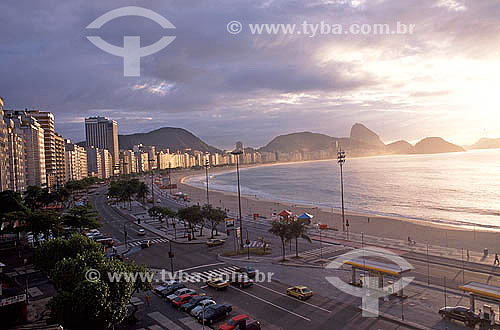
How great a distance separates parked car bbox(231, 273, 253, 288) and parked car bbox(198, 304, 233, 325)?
4.15 meters

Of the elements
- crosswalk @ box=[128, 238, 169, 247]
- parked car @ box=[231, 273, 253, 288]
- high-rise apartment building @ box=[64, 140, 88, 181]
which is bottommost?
crosswalk @ box=[128, 238, 169, 247]

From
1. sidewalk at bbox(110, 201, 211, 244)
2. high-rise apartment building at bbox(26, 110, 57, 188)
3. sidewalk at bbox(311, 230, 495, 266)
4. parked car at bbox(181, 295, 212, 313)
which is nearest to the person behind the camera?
parked car at bbox(181, 295, 212, 313)

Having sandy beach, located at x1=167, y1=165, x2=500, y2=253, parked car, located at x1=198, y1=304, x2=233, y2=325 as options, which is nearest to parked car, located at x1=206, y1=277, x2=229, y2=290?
parked car, located at x1=198, y1=304, x2=233, y2=325

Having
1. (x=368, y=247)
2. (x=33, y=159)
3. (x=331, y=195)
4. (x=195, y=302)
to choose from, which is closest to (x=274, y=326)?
A: (x=195, y=302)

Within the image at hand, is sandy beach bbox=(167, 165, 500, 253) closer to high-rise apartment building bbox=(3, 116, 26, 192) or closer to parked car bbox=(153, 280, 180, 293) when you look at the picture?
parked car bbox=(153, 280, 180, 293)

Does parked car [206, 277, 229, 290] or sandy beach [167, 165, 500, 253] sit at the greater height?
parked car [206, 277, 229, 290]

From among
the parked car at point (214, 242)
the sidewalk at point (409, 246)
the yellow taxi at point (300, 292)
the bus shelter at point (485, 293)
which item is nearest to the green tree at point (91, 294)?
the yellow taxi at point (300, 292)

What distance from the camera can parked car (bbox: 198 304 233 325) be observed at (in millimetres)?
19078

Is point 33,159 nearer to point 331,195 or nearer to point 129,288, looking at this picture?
point 331,195

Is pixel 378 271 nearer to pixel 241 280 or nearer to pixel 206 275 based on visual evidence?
→ pixel 241 280

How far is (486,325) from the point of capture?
57.6 ft

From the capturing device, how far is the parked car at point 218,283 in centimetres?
2398

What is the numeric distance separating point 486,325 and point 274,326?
10.5 m

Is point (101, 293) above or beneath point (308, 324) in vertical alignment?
above
